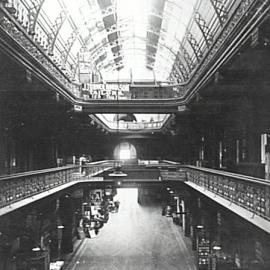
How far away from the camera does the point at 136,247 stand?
60.2ft

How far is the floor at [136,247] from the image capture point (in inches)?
619

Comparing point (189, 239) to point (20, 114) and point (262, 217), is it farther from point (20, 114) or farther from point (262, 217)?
point (262, 217)

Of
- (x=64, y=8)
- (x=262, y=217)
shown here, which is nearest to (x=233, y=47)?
(x=262, y=217)

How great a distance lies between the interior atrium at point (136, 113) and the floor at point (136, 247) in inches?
3.6

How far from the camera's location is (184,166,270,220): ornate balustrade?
22.9 ft

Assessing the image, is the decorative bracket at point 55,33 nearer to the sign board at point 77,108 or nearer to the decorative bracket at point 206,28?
the sign board at point 77,108

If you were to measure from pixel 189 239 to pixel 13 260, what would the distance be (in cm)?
1045

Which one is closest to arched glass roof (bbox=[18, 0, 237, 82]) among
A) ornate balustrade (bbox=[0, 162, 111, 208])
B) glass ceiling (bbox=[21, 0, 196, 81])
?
glass ceiling (bbox=[21, 0, 196, 81])

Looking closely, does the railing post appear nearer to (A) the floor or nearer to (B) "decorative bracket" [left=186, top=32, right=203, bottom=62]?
(A) the floor

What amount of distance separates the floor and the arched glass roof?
9.09 m

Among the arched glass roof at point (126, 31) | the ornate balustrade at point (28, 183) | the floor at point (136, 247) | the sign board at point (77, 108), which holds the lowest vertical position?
the floor at point (136, 247)

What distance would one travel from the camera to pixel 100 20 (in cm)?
2350

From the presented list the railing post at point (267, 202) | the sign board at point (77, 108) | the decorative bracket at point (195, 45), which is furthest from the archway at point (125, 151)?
the railing post at point (267, 202)

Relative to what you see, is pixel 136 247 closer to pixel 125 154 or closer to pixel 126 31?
pixel 126 31
